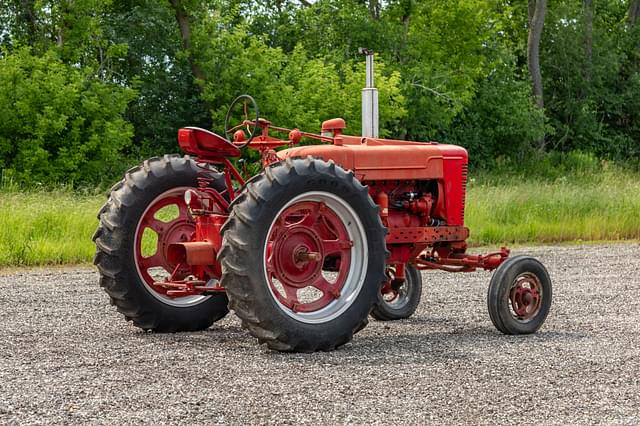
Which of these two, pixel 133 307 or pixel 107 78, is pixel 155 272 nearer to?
pixel 133 307

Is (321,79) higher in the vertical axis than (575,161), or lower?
higher

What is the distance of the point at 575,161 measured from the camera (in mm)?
38594

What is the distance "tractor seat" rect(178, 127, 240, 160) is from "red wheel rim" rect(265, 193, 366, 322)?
0.66m

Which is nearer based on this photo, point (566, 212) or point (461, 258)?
point (461, 258)

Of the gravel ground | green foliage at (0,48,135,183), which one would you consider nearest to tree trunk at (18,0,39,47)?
green foliage at (0,48,135,183)

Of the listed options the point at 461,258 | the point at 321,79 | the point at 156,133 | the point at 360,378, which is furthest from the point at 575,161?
the point at 360,378

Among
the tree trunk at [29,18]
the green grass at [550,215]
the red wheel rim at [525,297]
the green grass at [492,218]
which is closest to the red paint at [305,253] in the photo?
the red wheel rim at [525,297]

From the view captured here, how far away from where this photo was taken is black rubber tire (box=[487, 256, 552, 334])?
8961 mm

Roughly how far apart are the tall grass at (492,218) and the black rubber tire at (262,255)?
765 cm

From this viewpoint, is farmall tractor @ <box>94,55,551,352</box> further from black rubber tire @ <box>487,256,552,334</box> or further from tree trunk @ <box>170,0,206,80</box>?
tree trunk @ <box>170,0,206,80</box>

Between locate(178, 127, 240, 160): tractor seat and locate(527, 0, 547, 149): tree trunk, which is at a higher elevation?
locate(527, 0, 547, 149): tree trunk

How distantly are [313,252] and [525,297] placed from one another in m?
1.87

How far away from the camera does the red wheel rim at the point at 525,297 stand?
914cm

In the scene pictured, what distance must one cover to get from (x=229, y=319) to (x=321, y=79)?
22422 mm
